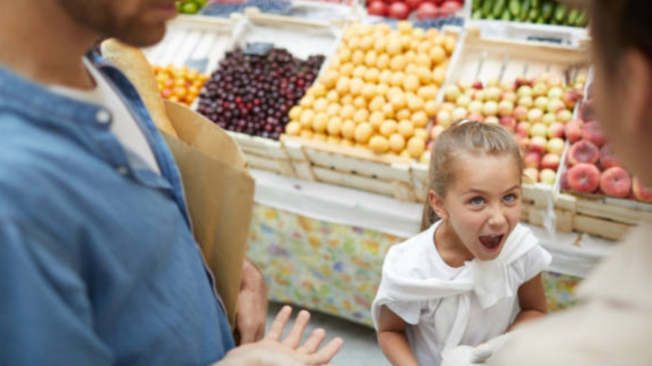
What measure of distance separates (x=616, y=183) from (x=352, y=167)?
40.8 inches

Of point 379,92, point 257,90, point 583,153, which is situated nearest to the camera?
point 583,153

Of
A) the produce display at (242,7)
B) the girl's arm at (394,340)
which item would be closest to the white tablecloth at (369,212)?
the girl's arm at (394,340)

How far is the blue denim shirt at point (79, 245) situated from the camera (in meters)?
0.60

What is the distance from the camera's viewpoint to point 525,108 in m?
2.51

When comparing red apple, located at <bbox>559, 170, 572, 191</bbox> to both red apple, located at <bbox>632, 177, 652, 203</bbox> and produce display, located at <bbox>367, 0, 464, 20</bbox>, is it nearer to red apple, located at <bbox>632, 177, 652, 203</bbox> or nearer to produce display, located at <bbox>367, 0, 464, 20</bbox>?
red apple, located at <bbox>632, 177, 652, 203</bbox>

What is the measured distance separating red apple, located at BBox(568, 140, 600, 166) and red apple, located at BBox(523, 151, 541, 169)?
0.13m

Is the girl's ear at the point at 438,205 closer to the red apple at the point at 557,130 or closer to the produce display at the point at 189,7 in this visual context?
the red apple at the point at 557,130

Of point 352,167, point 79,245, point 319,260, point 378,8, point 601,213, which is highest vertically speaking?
point 378,8

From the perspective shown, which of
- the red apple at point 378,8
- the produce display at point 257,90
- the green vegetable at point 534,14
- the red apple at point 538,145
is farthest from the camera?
the red apple at point 378,8

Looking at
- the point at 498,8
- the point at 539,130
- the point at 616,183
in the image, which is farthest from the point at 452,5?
the point at 616,183

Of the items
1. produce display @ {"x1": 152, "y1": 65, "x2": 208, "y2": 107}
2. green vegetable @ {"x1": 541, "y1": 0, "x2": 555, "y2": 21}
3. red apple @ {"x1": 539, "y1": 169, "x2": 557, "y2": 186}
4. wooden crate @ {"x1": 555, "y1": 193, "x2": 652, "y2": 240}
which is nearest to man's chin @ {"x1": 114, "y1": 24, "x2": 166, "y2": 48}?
wooden crate @ {"x1": 555, "y1": 193, "x2": 652, "y2": 240}

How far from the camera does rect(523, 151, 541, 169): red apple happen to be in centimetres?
228

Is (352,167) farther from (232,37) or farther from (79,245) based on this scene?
(79,245)

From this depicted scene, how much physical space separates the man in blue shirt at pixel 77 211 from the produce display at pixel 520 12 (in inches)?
105
